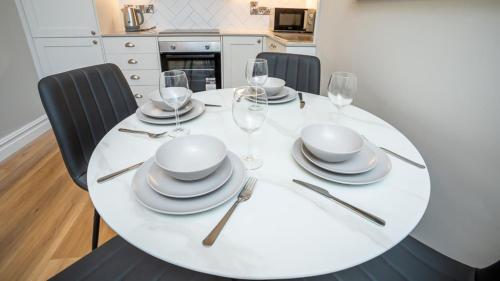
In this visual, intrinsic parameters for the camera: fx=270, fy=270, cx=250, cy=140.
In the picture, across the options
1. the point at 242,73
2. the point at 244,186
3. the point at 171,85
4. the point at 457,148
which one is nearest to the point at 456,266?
the point at 457,148

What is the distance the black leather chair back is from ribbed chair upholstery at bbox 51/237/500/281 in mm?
431

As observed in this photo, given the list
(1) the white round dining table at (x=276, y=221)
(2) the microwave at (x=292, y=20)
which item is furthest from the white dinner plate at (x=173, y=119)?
(2) the microwave at (x=292, y=20)

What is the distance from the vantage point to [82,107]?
1179mm

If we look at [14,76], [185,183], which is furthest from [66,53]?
[185,183]

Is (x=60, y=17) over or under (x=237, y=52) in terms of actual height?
over

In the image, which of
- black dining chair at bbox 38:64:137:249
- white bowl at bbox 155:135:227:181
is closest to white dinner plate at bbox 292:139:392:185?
white bowl at bbox 155:135:227:181

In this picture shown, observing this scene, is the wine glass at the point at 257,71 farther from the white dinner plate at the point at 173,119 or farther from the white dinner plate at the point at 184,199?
the white dinner plate at the point at 184,199

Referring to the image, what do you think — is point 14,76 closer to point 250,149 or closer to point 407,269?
point 250,149

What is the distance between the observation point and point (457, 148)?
3.83 ft

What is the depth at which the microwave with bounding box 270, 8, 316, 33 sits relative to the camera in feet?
9.37

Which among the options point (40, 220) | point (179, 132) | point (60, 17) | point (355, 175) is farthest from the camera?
point (60, 17)

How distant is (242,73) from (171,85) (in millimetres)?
2228

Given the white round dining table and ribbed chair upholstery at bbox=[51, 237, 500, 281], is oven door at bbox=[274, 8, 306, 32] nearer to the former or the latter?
the white round dining table

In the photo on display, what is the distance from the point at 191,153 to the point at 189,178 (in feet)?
0.39
